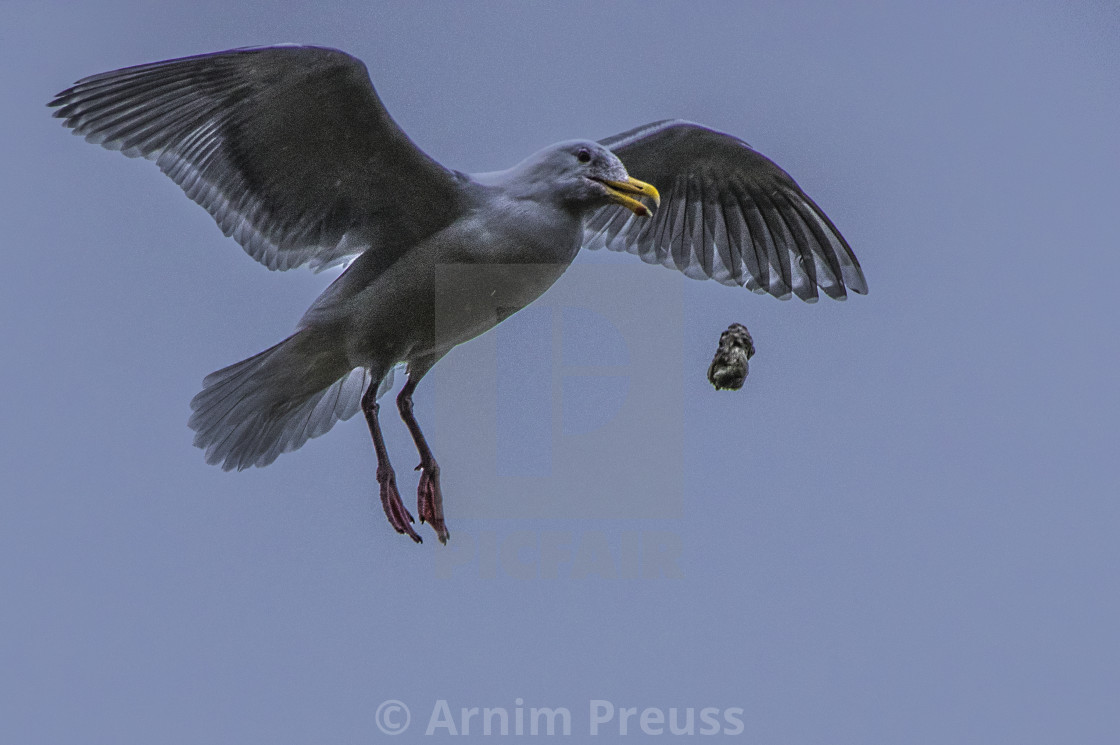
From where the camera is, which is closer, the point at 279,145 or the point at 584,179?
the point at 584,179

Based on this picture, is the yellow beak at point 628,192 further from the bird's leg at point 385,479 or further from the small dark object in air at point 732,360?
the bird's leg at point 385,479

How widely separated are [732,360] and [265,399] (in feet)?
4.99

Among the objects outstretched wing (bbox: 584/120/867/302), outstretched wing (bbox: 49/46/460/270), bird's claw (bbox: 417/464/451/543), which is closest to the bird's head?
outstretched wing (bbox: 49/46/460/270)

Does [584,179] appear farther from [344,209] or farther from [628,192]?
[344,209]

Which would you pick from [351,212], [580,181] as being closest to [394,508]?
[351,212]

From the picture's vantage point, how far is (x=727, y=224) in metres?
5.49

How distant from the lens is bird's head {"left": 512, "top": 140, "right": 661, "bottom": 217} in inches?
180

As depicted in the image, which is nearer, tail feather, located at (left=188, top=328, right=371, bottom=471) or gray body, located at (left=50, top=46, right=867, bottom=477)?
gray body, located at (left=50, top=46, right=867, bottom=477)

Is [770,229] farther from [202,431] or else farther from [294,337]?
[202,431]

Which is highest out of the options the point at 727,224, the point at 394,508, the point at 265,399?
the point at 727,224

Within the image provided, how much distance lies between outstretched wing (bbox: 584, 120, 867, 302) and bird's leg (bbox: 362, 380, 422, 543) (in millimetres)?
1070

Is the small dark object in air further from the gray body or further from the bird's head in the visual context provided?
the bird's head

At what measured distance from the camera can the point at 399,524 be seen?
4812mm

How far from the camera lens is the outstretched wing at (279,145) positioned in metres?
4.60
